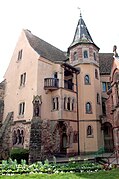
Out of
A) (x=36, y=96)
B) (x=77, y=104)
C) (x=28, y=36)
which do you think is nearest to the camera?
(x=36, y=96)

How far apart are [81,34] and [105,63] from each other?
282 inches

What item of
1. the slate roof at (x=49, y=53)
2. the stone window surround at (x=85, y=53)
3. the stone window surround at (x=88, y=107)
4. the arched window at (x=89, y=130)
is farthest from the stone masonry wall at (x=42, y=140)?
the stone window surround at (x=85, y=53)

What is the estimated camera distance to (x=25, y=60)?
27.0 metres

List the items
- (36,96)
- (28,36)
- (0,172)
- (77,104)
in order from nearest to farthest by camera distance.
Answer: (0,172) < (36,96) < (77,104) < (28,36)

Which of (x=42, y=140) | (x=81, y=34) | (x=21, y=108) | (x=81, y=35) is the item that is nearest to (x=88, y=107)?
(x=42, y=140)

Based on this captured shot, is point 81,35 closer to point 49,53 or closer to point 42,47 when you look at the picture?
point 49,53

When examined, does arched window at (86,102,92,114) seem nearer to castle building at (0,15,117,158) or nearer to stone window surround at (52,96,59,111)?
castle building at (0,15,117,158)

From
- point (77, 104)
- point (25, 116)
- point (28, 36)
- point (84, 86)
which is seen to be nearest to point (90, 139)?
point (77, 104)

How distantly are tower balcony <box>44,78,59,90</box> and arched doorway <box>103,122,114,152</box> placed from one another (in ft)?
30.3

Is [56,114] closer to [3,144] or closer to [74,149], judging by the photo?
[74,149]

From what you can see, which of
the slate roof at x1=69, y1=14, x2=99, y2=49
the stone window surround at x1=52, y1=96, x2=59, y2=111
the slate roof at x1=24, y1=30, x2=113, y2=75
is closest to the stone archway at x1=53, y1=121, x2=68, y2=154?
the stone window surround at x1=52, y1=96, x2=59, y2=111

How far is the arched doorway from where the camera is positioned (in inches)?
1062

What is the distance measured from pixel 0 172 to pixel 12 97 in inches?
645

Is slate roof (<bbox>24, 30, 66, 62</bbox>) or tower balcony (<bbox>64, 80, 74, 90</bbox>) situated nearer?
slate roof (<bbox>24, 30, 66, 62</bbox>)
